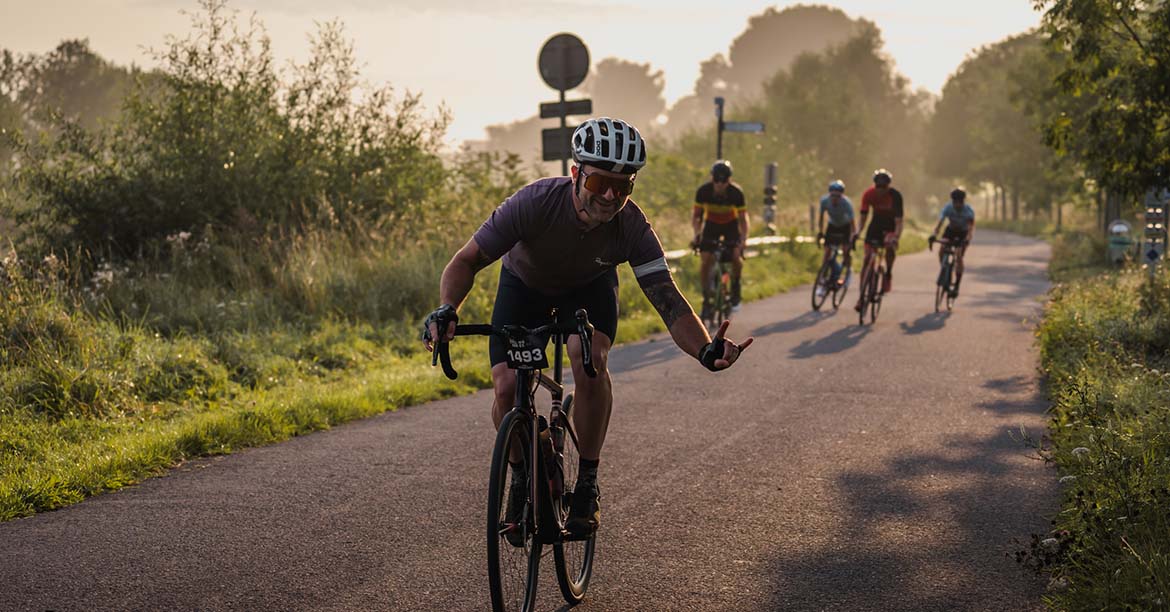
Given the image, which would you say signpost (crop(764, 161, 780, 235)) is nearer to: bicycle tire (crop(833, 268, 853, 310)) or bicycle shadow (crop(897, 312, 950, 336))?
bicycle tire (crop(833, 268, 853, 310))

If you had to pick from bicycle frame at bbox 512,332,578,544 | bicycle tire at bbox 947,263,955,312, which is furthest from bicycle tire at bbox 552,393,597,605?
bicycle tire at bbox 947,263,955,312

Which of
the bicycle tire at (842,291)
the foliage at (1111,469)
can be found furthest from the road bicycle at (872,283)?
the foliage at (1111,469)

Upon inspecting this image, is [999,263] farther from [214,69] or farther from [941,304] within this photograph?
[214,69]

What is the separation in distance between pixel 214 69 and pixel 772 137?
3713 centimetres

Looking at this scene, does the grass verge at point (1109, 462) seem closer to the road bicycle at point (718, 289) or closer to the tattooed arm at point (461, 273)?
the tattooed arm at point (461, 273)

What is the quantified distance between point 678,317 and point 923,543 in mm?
1860

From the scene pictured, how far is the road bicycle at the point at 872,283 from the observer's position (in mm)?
16031

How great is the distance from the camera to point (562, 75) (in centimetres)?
1482

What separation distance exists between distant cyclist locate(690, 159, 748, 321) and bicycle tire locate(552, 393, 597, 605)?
9.73 m

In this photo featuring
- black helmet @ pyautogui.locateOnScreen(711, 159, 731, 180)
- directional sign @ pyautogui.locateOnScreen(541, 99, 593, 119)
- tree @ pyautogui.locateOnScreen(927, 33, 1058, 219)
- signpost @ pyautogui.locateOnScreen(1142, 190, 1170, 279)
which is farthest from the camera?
tree @ pyautogui.locateOnScreen(927, 33, 1058, 219)

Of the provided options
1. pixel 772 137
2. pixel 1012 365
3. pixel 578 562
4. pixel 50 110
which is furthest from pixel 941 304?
pixel 772 137

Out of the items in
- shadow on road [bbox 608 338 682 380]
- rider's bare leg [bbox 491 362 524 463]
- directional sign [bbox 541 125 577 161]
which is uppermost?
directional sign [bbox 541 125 577 161]

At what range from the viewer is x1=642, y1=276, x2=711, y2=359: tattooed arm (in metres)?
4.57

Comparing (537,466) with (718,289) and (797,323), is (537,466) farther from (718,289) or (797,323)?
(797,323)
